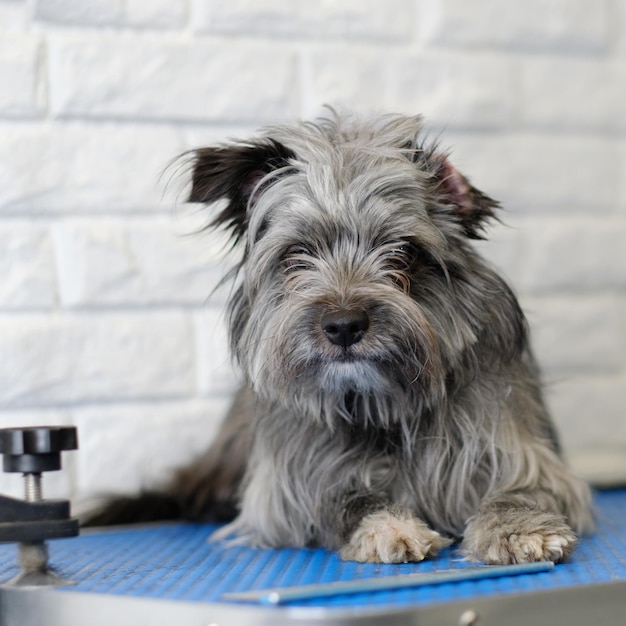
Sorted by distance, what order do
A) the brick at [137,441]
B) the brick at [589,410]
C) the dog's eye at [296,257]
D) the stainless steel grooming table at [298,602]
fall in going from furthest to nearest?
the brick at [589,410] → the brick at [137,441] → the dog's eye at [296,257] → the stainless steel grooming table at [298,602]

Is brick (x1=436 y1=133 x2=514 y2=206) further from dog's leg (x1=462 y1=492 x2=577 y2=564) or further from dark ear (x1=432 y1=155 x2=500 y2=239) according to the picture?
dog's leg (x1=462 y1=492 x2=577 y2=564)

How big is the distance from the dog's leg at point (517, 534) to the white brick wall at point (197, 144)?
1.88ft

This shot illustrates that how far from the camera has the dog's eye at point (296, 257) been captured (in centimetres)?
172

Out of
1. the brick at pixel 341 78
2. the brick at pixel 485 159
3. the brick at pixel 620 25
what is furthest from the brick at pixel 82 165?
the brick at pixel 620 25

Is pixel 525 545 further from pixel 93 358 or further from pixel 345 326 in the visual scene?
pixel 93 358

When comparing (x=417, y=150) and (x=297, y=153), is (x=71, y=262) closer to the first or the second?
(x=297, y=153)

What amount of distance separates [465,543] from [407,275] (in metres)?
0.48

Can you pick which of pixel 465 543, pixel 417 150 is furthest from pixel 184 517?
pixel 417 150

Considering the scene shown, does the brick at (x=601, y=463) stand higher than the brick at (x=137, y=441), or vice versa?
the brick at (x=137, y=441)

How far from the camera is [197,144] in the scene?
2.29 m

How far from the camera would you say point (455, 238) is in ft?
5.73

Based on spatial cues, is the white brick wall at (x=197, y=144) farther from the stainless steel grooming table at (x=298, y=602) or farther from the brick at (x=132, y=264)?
the stainless steel grooming table at (x=298, y=602)

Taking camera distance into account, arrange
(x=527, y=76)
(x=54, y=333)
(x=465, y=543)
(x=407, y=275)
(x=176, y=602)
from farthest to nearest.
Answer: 1. (x=527, y=76)
2. (x=54, y=333)
3. (x=407, y=275)
4. (x=465, y=543)
5. (x=176, y=602)

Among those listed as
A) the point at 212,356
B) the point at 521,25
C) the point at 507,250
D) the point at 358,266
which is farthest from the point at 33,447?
the point at 521,25
